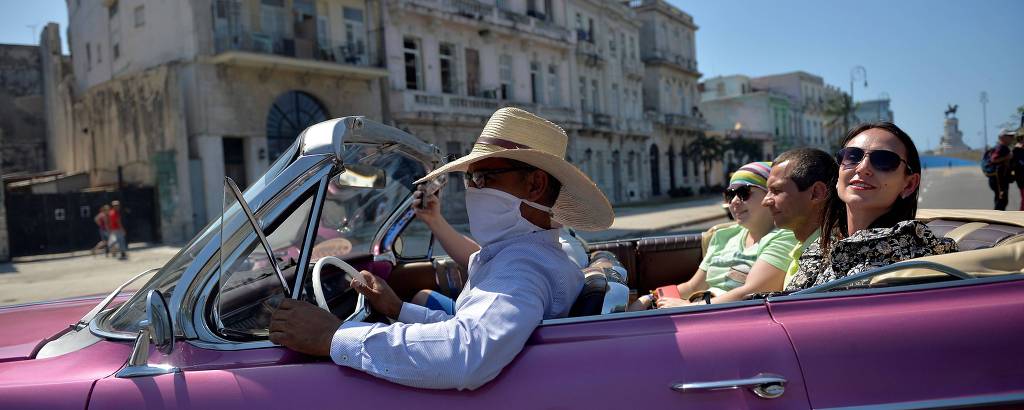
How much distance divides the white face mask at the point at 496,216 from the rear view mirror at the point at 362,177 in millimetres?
754

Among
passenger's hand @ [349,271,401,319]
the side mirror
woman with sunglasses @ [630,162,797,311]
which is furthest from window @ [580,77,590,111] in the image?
the side mirror

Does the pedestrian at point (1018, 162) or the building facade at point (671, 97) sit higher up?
the building facade at point (671, 97)

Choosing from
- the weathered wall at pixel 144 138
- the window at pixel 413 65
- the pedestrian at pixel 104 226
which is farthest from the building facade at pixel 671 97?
the pedestrian at pixel 104 226

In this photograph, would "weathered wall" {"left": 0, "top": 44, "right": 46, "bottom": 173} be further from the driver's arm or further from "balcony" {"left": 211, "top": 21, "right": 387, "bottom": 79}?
the driver's arm

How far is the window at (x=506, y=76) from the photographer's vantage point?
28.5m

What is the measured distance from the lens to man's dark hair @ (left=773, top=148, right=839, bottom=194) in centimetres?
285

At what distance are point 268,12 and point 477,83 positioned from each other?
921 cm

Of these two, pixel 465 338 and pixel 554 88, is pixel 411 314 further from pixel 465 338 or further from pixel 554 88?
pixel 554 88

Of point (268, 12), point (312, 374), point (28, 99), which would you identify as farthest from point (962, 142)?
point (312, 374)

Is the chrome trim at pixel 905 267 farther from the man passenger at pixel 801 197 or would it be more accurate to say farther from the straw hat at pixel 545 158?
the man passenger at pixel 801 197

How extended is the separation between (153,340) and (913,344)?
1879 millimetres

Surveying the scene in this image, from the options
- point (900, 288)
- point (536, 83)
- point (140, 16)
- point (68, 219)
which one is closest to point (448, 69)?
point (536, 83)

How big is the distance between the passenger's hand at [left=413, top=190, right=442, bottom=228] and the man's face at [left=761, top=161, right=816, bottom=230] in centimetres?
142

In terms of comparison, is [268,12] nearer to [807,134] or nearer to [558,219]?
[558,219]
